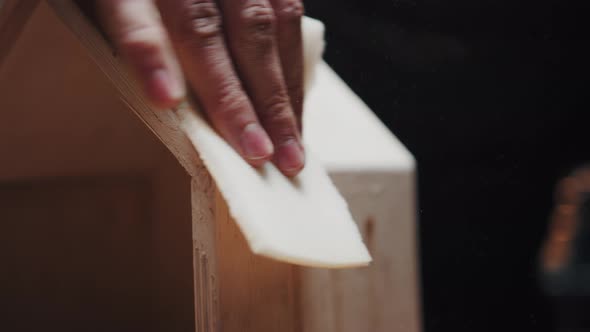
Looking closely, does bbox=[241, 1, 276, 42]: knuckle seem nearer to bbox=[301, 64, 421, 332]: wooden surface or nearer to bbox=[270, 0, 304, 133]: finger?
bbox=[270, 0, 304, 133]: finger

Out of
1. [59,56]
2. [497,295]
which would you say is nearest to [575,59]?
[497,295]

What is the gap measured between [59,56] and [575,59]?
3.72 feet

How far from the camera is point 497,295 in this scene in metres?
1.14

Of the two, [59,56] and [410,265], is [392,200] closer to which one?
[410,265]

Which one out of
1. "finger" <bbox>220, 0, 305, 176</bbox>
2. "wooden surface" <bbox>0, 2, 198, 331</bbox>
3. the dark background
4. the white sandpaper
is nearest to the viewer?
the white sandpaper

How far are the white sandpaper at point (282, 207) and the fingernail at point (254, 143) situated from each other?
0.01 metres

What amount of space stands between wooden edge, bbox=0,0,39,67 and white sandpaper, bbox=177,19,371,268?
18cm

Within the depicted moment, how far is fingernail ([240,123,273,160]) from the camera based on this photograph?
480 millimetres

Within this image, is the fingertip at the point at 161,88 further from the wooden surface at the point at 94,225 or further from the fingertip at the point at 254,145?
the wooden surface at the point at 94,225

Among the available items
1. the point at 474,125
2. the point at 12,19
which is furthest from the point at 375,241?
the point at 474,125

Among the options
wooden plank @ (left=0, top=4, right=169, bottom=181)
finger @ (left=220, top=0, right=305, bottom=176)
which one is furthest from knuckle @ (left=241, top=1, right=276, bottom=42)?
wooden plank @ (left=0, top=4, right=169, bottom=181)

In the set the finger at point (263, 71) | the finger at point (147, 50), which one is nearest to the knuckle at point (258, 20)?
the finger at point (263, 71)

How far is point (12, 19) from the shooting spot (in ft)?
1.68

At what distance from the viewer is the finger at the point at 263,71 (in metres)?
0.51
